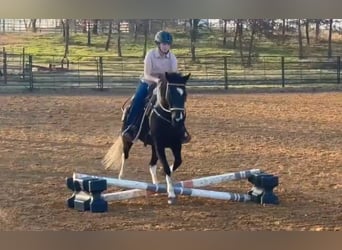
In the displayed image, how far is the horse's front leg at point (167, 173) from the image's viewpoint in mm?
4707

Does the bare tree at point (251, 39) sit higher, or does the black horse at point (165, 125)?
the bare tree at point (251, 39)

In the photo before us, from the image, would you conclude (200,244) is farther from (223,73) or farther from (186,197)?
(223,73)

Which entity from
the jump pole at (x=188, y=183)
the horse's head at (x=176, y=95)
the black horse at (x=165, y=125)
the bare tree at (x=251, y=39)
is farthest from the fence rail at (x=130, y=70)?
the jump pole at (x=188, y=183)

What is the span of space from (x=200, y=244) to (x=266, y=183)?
60 cm

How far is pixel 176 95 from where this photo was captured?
4.49 metres

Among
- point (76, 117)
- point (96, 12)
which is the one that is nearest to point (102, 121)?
point (76, 117)

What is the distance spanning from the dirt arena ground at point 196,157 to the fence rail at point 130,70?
0.13 m

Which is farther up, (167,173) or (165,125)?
(165,125)

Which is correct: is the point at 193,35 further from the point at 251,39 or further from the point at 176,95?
the point at 176,95

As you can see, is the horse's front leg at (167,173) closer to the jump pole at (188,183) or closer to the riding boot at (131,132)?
the jump pole at (188,183)

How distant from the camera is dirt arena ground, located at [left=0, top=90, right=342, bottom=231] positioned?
15.1 feet

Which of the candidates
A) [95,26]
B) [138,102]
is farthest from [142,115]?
[95,26]

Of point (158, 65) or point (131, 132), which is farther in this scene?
point (131, 132)

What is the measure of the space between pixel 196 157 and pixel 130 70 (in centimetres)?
102
